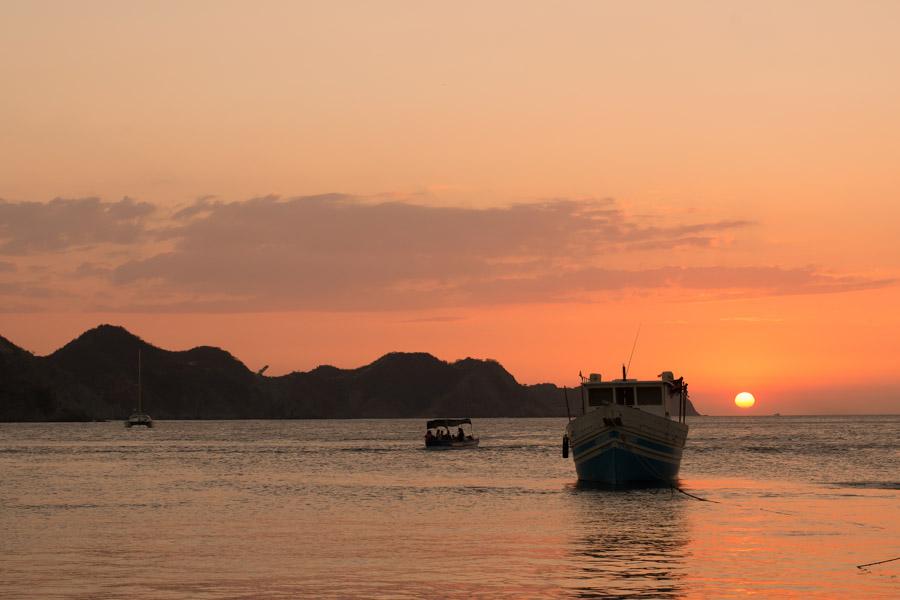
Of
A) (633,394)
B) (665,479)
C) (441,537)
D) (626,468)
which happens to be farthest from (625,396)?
(441,537)

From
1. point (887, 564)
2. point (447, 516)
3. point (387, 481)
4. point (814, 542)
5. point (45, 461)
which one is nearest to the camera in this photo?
point (887, 564)

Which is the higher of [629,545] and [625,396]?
[625,396]

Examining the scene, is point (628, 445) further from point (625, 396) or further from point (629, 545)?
point (629, 545)

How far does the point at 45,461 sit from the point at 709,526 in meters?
80.6

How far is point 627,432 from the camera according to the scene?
65688 mm

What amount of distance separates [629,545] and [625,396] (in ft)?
95.0

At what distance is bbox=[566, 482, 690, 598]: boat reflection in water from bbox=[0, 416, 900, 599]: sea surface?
9 centimetres

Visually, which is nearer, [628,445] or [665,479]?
[628,445]

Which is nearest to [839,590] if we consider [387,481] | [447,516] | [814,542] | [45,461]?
[814,542]

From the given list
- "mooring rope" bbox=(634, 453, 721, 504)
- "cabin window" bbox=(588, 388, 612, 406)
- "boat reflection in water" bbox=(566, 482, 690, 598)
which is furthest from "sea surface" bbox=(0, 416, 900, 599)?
"cabin window" bbox=(588, 388, 612, 406)

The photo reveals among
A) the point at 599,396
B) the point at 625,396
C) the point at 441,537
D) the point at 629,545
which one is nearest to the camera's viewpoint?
the point at 629,545

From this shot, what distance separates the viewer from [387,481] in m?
80.2

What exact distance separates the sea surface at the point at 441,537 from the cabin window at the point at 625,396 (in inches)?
209

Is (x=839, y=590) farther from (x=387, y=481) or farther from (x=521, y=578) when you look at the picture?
(x=387, y=481)
